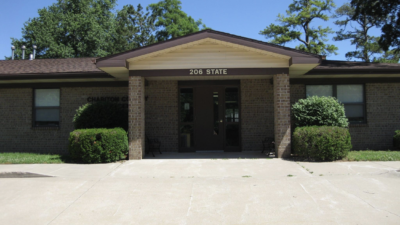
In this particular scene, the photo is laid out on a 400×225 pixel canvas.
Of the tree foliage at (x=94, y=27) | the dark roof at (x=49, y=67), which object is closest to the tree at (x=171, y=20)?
the tree foliage at (x=94, y=27)

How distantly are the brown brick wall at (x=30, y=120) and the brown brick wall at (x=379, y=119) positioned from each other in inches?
356

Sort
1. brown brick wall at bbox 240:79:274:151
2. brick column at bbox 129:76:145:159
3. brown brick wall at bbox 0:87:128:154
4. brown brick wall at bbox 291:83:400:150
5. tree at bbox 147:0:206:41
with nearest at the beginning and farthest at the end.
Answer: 1. brick column at bbox 129:76:145:159
2. brown brick wall at bbox 291:83:400:150
3. brown brick wall at bbox 240:79:274:151
4. brown brick wall at bbox 0:87:128:154
5. tree at bbox 147:0:206:41

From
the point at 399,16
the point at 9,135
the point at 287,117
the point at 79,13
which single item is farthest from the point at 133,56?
the point at 79,13

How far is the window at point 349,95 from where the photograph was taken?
11930mm

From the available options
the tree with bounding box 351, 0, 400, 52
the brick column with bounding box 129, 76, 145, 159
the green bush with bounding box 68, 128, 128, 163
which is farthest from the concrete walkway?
the tree with bounding box 351, 0, 400, 52

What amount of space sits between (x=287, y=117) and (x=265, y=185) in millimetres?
3573

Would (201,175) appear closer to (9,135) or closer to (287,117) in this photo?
(287,117)

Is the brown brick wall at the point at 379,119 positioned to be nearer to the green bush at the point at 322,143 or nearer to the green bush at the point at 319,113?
the green bush at the point at 319,113

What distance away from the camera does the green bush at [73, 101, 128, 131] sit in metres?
10.6

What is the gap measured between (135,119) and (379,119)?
8.89m

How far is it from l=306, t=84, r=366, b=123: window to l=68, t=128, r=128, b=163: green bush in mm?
7311

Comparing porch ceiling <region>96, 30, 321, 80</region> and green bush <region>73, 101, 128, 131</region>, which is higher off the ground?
porch ceiling <region>96, 30, 321, 80</region>

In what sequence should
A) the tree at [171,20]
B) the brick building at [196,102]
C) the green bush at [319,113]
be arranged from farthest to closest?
1. the tree at [171,20]
2. the brick building at [196,102]
3. the green bush at [319,113]

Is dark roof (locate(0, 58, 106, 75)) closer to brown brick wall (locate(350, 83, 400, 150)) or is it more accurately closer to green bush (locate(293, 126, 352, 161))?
green bush (locate(293, 126, 352, 161))
